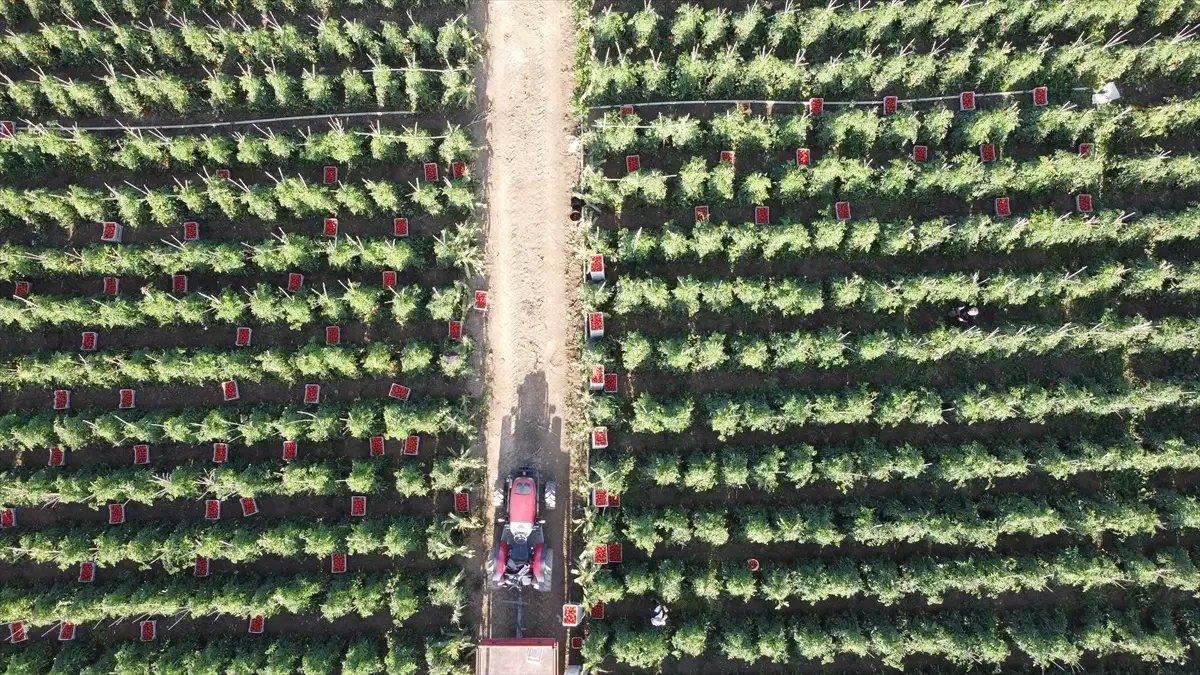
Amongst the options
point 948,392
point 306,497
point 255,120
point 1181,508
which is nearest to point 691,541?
point 948,392

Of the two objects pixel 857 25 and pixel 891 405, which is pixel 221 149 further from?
pixel 891 405

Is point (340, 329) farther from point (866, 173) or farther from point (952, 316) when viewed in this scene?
point (952, 316)

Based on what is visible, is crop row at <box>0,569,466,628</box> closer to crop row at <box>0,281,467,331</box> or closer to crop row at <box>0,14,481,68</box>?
crop row at <box>0,281,467,331</box>

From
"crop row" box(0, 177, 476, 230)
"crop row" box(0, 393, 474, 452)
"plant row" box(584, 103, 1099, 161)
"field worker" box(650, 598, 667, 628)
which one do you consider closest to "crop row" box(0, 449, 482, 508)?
"crop row" box(0, 393, 474, 452)

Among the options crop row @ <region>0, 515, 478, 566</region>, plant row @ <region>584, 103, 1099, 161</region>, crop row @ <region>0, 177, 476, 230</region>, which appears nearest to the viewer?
crop row @ <region>0, 515, 478, 566</region>

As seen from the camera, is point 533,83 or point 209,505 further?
point 533,83
